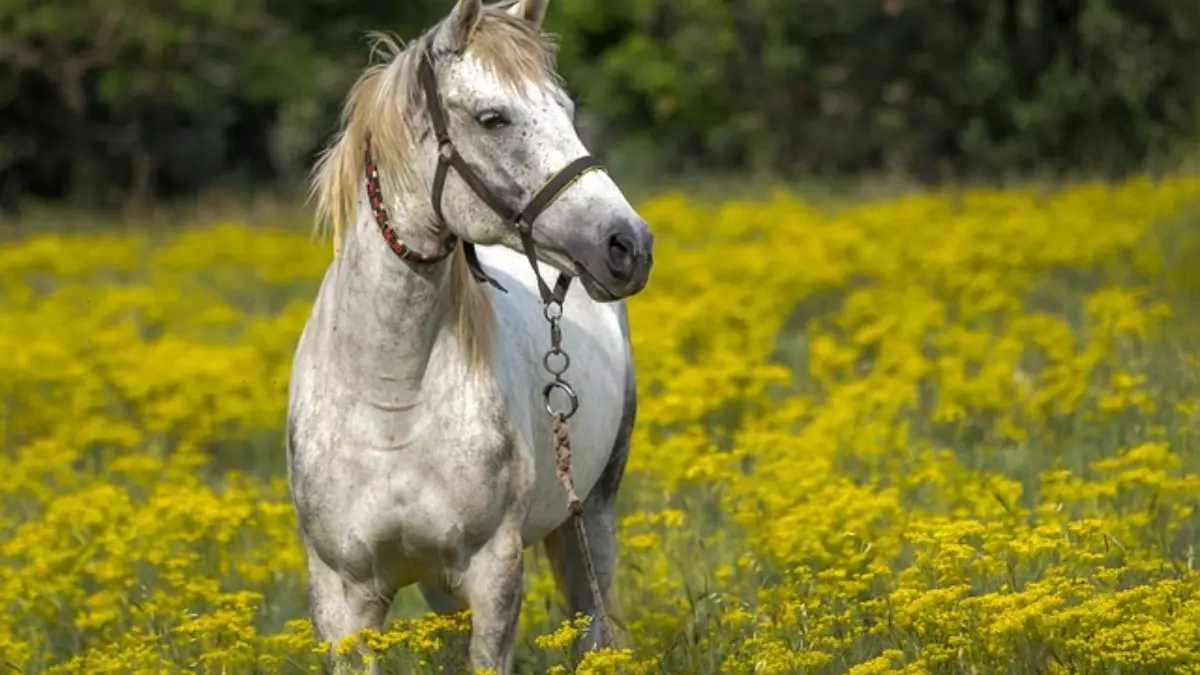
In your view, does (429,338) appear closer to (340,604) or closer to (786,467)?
(340,604)

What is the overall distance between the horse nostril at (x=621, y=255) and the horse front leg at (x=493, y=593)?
0.82 meters

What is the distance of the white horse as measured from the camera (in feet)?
16.6

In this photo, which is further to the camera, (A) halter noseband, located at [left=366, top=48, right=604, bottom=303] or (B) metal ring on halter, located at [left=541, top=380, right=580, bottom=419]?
(B) metal ring on halter, located at [left=541, top=380, right=580, bottom=419]

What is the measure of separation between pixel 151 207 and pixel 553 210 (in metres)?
23.2

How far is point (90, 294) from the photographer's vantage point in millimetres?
14586

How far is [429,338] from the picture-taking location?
529 centimetres

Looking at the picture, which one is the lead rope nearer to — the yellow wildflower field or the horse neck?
the horse neck

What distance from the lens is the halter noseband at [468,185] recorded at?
496 centimetres

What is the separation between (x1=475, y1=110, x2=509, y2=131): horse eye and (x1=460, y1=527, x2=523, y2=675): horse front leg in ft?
3.29

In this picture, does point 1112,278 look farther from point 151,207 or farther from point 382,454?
point 151,207

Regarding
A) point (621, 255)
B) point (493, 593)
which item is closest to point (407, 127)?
A: point (621, 255)

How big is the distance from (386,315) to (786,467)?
244 centimetres

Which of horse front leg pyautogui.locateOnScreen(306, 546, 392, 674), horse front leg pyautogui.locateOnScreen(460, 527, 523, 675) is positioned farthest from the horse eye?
horse front leg pyautogui.locateOnScreen(306, 546, 392, 674)

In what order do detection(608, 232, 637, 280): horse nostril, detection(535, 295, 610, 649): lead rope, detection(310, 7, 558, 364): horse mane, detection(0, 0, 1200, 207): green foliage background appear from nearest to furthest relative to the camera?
detection(608, 232, 637, 280): horse nostril, detection(310, 7, 558, 364): horse mane, detection(535, 295, 610, 649): lead rope, detection(0, 0, 1200, 207): green foliage background
